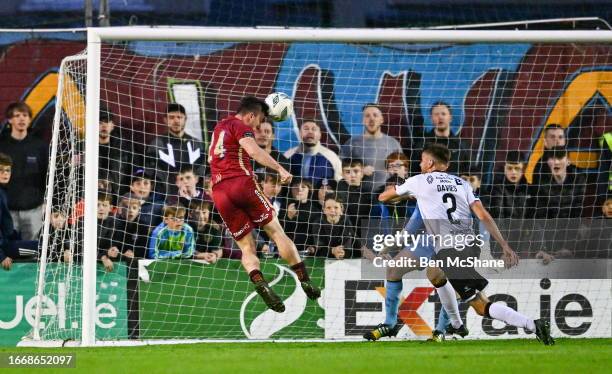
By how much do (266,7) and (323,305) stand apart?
5009 mm

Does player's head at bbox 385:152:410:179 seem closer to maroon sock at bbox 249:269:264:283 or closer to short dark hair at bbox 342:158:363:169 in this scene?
short dark hair at bbox 342:158:363:169

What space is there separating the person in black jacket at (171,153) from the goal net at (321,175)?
0.02m

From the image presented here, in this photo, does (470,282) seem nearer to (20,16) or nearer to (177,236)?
(177,236)

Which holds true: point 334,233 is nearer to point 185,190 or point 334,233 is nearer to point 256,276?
point 185,190

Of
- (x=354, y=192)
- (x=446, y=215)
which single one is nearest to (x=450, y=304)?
(x=446, y=215)

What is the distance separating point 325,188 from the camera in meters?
14.1

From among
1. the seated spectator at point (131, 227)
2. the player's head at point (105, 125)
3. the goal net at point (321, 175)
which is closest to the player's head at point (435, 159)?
the goal net at point (321, 175)

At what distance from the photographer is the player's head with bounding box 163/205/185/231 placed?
13.6m

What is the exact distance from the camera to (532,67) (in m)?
16.4

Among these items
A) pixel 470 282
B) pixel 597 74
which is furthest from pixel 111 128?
pixel 597 74

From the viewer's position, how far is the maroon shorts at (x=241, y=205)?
1141 cm

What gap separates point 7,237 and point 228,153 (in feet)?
12.2

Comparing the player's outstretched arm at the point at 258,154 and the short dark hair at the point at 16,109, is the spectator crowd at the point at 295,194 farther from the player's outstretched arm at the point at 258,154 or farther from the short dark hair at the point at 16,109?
the player's outstretched arm at the point at 258,154

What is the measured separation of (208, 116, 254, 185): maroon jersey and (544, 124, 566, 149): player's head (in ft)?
16.3
